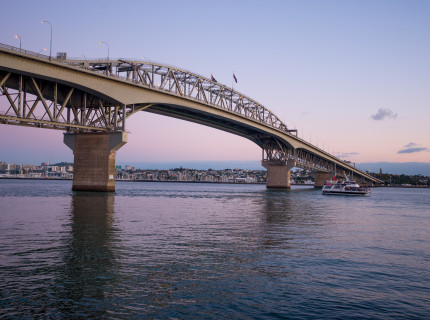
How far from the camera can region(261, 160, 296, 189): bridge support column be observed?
119 metres

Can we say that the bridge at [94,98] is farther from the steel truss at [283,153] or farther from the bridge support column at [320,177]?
the bridge support column at [320,177]

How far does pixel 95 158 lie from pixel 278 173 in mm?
74115

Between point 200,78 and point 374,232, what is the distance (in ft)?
209

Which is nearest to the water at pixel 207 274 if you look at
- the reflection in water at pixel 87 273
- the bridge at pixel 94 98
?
the reflection in water at pixel 87 273

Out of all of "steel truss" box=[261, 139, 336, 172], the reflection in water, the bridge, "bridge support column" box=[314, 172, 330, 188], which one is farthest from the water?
"bridge support column" box=[314, 172, 330, 188]

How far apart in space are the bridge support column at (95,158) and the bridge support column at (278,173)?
69795 millimetres

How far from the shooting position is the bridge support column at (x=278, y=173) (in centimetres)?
11925

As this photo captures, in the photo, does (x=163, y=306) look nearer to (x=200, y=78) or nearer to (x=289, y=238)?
(x=289, y=238)

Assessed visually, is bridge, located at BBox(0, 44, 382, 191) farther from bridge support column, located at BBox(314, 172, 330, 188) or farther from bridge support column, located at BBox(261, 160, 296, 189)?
bridge support column, located at BBox(314, 172, 330, 188)

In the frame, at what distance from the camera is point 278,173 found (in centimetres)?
12200

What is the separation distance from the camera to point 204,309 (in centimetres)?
919

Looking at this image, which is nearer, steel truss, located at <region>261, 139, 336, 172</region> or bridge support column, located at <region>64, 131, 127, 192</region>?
bridge support column, located at <region>64, 131, 127, 192</region>

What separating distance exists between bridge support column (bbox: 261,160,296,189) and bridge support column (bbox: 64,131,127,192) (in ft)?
229

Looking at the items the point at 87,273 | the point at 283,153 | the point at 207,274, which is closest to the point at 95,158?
the point at 87,273
